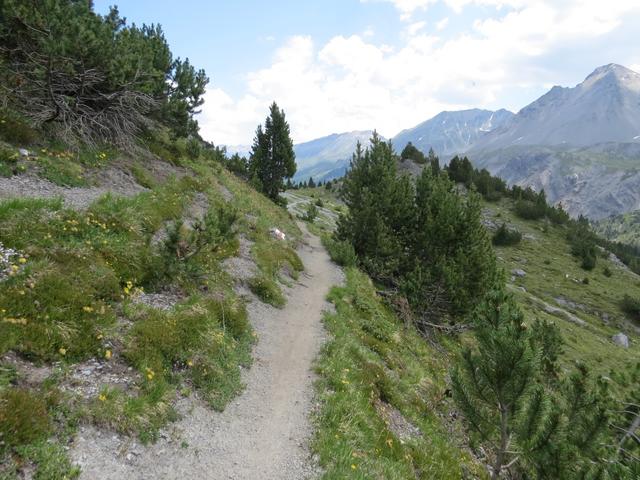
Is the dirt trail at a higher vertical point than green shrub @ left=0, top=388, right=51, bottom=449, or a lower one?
lower

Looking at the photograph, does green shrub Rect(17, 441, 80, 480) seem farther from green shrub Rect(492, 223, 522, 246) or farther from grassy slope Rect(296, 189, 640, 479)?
green shrub Rect(492, 223, 522, 246)

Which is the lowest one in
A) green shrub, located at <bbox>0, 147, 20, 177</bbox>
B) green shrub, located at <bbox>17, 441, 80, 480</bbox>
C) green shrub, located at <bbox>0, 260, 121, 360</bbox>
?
green shrub, located at <bbox>17, 441, 80, 480</bbox>

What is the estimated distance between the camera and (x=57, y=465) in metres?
5.75

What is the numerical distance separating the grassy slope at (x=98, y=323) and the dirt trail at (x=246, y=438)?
35cm

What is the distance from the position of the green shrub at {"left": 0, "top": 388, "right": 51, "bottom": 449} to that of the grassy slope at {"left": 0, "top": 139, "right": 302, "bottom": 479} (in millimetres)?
15

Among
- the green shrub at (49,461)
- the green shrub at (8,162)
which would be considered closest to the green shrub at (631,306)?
the green shrub at (49,461)

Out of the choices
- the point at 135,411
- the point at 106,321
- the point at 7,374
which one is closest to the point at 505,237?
the point at 106,321

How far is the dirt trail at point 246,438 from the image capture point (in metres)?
6.57

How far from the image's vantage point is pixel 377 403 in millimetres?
11875

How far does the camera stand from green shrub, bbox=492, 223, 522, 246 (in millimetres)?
63000

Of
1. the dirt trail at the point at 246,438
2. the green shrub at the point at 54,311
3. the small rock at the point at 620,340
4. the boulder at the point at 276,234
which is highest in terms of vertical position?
the green shrub at the point at 54,311

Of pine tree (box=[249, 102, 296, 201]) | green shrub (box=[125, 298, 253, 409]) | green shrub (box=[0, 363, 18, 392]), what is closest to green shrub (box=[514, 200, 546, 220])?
pine tree (box=[249, 102, 296, 201])

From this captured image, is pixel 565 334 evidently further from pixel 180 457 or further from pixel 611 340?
pixel 180 457

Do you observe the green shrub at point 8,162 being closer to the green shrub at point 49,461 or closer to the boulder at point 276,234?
the green shrub at point 49,461
